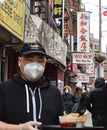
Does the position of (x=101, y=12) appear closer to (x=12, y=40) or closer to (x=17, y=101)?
(x=12, y=40)

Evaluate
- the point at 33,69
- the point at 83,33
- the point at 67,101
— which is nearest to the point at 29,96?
the point at 33,69

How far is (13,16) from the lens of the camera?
41.2ft

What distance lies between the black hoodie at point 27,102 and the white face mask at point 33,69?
0.09 meters

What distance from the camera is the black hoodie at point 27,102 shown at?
360 centimetres

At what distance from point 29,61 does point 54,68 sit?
23.3m

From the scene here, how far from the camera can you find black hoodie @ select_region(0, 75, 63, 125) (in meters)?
3.60

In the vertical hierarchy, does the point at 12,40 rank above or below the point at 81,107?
above

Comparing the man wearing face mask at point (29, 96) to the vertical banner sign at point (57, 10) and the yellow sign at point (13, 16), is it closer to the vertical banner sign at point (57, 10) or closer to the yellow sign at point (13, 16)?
the yellow sign at point (13, 16)

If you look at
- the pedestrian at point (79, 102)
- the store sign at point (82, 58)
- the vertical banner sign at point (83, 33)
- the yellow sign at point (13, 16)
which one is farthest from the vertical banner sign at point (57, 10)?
the pedestrian at point (79, 102)

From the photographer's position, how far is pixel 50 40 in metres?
19.0

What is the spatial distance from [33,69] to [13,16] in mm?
9121

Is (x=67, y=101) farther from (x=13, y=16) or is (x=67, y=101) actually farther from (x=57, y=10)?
(x=57, y=10)

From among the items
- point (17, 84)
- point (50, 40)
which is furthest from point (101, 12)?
point (17, 84)

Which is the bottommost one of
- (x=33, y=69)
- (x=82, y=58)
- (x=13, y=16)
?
(x=82, y=58)
